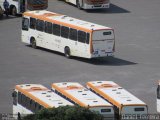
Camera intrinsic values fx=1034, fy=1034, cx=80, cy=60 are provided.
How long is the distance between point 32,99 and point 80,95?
7.75ft

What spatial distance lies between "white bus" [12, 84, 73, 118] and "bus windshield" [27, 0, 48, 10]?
2817 centimetres

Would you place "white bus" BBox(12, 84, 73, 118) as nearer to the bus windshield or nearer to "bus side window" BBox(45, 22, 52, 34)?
"bus side window" BBox(45, 22, 52, 34)

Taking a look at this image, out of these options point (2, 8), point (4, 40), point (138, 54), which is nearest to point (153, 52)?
point (138, 54)

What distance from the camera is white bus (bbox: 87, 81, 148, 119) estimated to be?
48.2 m

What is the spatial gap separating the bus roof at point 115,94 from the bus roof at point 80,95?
2.06 feet

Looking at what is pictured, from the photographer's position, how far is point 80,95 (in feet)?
163

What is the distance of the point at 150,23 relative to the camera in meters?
78.2

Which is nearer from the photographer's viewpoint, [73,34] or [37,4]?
[73,34]

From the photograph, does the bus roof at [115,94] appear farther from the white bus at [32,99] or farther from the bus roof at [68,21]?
the bus roof at [68,21]

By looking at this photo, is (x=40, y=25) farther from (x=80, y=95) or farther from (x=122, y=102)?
(x=122, y=102)

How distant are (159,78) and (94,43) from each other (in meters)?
6.29

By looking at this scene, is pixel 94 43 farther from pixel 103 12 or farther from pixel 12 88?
pixel 103 12

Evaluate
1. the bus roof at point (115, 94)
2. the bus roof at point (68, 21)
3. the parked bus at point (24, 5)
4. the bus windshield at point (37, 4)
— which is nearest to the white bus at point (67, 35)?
the bus roof at point (68, 21)

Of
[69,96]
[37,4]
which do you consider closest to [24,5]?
[37,4]
